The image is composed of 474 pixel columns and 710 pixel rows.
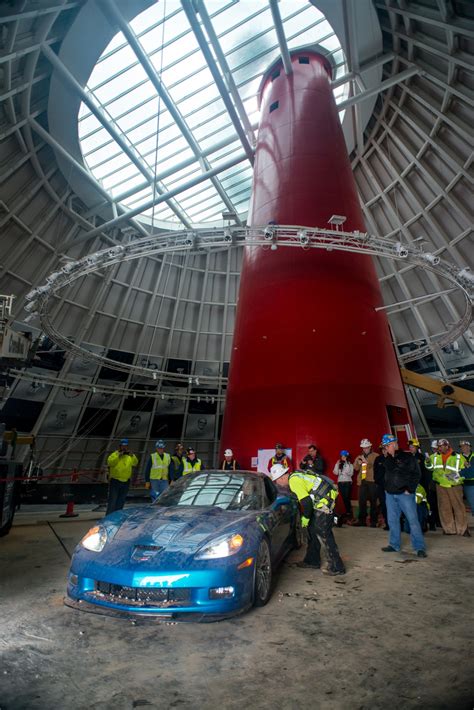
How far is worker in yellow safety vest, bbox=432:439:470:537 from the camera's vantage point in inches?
271

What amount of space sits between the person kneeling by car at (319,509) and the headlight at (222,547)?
1399mm

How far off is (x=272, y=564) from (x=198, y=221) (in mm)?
23533

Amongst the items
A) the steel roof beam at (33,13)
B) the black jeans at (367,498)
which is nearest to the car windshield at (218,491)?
the black jeans at (367,498)

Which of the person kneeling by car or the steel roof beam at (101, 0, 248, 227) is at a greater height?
the steel roof beam at (101, 0, 248, 227)

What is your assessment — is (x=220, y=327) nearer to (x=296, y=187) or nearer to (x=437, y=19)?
(x=296, y=187)

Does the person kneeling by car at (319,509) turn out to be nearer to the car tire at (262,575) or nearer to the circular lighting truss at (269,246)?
the car tire at (262,575)

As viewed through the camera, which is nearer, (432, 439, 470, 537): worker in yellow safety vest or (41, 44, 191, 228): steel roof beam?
(432, 439, 470, 537): worker in yellow safety vest

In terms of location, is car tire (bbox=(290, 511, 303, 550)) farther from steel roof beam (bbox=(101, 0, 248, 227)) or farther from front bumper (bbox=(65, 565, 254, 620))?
steel roof beam (bbox=(101, 0, 248, 227))

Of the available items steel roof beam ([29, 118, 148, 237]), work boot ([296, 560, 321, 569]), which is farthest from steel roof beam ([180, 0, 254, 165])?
work boot ([296, 560, 321, 569])

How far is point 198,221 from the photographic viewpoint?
24.6 meters

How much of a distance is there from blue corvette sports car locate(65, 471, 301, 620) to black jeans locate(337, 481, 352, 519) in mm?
4503

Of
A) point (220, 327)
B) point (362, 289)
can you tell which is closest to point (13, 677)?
point (362, 289)

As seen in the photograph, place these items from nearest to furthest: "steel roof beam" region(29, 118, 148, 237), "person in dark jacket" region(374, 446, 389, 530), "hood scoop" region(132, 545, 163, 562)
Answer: "hood scoop" region(132, 545, 163, 562), "person in dark jacket" region(374, 446, 389, 530), "steel roof beam" region(29, 118, 148, 237)

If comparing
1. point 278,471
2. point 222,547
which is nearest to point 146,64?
point 278,471
